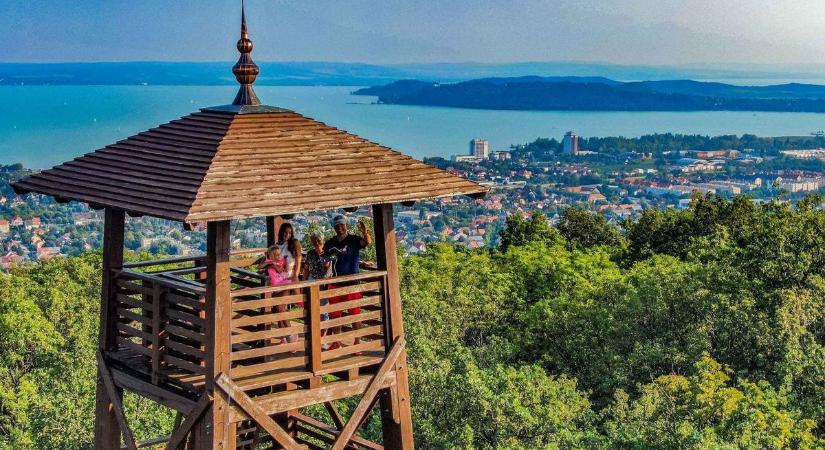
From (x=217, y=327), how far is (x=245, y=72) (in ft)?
8.88

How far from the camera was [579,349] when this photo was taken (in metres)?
25.1

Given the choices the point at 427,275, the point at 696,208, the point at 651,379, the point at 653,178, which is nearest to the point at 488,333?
the point at 427,275

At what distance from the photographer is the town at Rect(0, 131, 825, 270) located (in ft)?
247

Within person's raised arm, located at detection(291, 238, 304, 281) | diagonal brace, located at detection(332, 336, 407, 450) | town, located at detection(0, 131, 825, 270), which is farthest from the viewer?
town, located at detection(0, 131, 825, 270)

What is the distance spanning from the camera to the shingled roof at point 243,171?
10.1 meters

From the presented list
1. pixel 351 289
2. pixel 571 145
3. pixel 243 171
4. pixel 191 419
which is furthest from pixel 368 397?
pixel 571 145

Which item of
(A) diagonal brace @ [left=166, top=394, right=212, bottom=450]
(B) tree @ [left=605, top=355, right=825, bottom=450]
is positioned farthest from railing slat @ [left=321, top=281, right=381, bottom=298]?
(B) tree @ [left=605, top=355, right=825, bottom=450]

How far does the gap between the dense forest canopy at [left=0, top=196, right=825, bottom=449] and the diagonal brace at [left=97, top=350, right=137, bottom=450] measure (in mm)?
7140

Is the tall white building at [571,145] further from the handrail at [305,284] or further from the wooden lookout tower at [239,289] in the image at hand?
the handrail at [305,284]

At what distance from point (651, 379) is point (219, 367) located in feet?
46.0

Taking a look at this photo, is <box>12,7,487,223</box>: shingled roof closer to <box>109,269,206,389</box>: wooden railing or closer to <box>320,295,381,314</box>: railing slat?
<box>109,269,206,389</box>: wooden railing

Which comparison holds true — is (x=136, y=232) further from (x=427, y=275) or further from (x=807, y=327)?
(x=807, y=327)

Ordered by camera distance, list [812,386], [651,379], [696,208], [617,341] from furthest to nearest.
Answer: [696,208] < [617,341] < [651,379] < [812,386]

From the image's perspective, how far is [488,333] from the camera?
28797 millimetres
